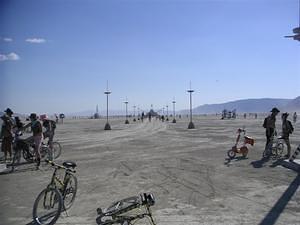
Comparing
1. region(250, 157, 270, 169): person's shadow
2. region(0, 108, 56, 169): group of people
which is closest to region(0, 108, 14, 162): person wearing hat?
region(0, 108, 56, 169): group of people

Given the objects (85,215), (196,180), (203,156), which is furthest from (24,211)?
(203,156)

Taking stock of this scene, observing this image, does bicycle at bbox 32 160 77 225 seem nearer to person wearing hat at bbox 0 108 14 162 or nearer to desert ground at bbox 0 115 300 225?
desert ground at bbox 0 115 300 225

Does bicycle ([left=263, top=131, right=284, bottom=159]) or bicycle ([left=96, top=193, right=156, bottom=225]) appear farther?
bicycle ([left=263, top=131, right=284, bottom=159])

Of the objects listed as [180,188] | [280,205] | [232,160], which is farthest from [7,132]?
[280,205]

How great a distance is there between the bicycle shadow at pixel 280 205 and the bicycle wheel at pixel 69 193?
12.7 ft

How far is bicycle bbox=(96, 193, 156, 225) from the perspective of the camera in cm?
628

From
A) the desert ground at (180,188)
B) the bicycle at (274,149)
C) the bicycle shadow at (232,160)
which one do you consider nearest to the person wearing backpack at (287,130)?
the bicycle at (274,149)

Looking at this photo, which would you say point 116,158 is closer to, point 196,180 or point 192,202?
point 196,180

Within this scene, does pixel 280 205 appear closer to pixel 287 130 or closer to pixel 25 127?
pixel 287 130

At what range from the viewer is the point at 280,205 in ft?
28.4

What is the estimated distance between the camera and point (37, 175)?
12562 mm

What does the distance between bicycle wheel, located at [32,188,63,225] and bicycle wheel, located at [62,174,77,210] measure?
57 centimetres

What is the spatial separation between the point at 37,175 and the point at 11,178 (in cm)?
76

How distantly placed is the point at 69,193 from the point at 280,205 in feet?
14.6
